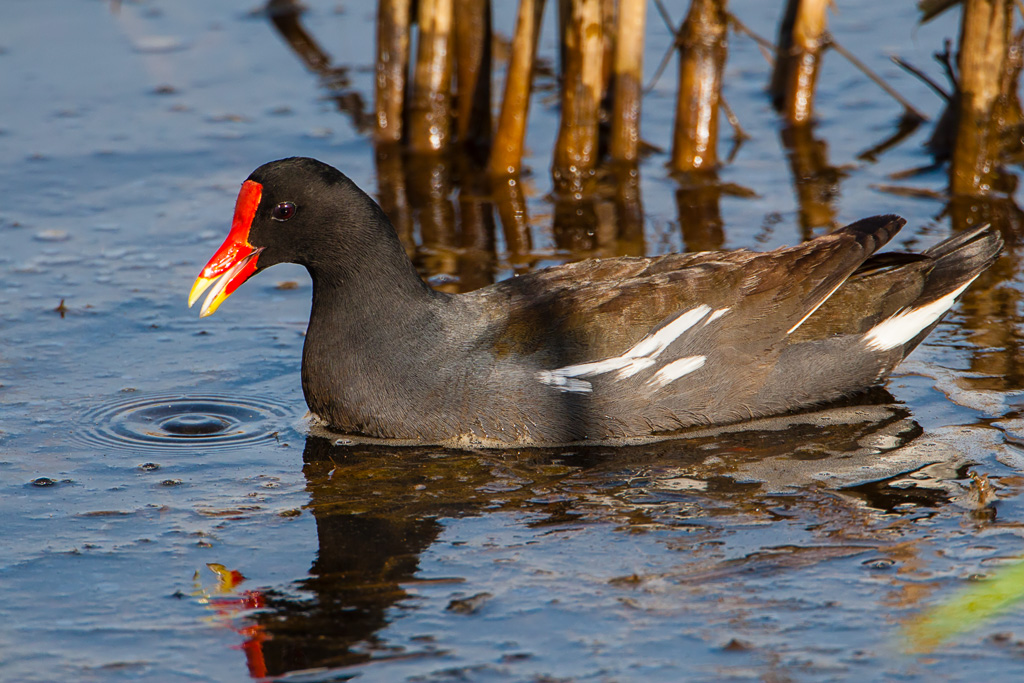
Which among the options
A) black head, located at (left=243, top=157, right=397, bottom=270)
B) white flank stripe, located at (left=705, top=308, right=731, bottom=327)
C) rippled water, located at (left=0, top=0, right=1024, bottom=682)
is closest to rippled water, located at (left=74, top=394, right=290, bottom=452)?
rippled water, located at (left=0, top=0, right=1024, bottom=682)

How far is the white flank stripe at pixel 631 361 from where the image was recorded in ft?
16.6

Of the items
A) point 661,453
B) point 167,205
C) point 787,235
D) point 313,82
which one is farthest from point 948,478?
point 313,82

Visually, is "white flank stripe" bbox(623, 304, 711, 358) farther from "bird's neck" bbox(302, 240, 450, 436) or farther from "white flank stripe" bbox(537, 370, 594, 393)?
"bird's neck" bbox(302, 240, 450, 436)

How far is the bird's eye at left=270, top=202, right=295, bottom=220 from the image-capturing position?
17.0 feet

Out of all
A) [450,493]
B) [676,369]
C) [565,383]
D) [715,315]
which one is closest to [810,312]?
A: [715,315]

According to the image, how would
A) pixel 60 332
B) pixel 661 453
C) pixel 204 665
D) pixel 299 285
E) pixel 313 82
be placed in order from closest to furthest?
pixel 204 665, pixel 661 453, pixel 60 332, pixel 299 285, pixel 313 82

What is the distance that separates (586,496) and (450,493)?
0.49 meters

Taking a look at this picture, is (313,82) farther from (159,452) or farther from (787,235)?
(159,452)

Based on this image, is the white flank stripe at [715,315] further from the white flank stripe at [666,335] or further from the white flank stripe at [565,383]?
the white flank stripe at [565,383]

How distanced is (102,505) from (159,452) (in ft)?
1.52

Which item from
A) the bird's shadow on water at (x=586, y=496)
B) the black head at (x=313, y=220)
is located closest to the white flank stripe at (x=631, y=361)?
the bird's shadow on water at (x=586, y=496)

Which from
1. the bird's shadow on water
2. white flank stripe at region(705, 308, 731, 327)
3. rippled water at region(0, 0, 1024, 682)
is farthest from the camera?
white flank stripe at region(705, 308, 731, 327)

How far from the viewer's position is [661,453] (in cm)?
514

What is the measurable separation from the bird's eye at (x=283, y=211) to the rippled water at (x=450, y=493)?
88 cm
